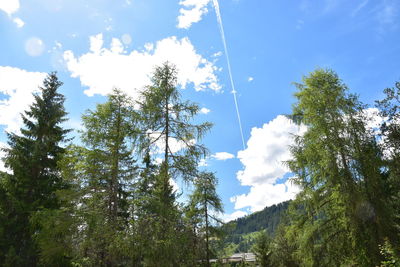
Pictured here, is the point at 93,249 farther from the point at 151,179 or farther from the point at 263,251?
the point at 263,251

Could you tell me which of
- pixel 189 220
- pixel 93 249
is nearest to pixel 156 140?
pixel 189 220

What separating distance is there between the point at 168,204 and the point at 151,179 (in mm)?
1559

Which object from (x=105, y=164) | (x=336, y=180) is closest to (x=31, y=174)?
(x=105, y=164)

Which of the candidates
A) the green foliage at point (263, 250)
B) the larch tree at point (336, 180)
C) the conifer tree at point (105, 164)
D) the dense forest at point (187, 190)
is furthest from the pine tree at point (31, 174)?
the green foliage at point (263, 250)

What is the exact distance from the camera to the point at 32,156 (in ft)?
54.4

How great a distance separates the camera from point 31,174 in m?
16.5

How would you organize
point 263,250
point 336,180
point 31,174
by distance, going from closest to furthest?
point 336,180 → point 31,174 → point 263,250

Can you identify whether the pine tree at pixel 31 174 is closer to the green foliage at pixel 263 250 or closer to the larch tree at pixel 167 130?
the larch tree at pixel 167 130

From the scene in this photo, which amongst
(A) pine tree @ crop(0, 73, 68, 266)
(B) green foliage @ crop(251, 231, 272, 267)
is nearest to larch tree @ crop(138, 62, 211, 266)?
(A) pine tree @ crop(0, 73, 68, 266)

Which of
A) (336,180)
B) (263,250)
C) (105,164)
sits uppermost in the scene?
(105,164)

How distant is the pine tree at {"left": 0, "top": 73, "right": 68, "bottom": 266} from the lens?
1486cm

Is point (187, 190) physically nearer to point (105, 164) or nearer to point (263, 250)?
point (105, 164)

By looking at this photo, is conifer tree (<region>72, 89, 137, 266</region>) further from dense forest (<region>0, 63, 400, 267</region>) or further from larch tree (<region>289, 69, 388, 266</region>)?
larch tree (<region>289, 69, 388, 266</region>)

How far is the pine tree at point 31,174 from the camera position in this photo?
14.9 meters
